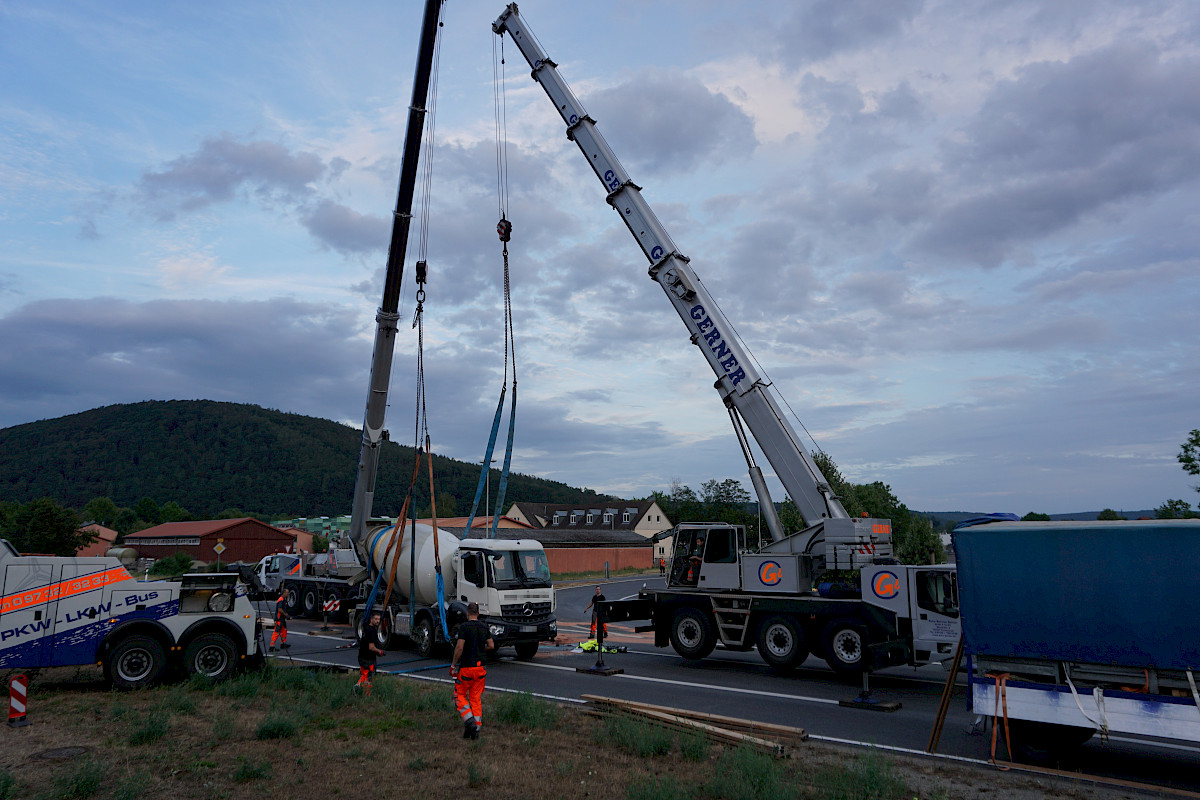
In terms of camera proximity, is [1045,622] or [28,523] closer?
[1045,622]

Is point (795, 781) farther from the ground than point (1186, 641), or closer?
closer

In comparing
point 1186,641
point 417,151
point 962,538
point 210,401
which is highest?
point 210,401

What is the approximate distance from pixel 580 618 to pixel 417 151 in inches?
677

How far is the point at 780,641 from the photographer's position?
14.6 m

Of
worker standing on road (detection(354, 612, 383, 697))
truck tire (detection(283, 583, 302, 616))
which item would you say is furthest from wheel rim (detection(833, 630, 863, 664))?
truck tire (detection(283, 583, 302, 616))

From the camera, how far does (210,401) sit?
164 meters

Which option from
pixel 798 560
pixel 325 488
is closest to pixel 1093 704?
pixel 798 560

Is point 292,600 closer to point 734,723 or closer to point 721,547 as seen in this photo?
point 721,547

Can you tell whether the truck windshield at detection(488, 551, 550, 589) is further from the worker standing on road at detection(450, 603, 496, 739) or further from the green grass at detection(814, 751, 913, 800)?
the green grass at detection(814, 751, 913, 800)

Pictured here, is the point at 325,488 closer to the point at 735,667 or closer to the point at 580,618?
the point at 580,618

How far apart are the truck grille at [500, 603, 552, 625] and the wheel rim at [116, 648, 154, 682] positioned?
6.40 m

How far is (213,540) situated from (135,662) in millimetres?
52896

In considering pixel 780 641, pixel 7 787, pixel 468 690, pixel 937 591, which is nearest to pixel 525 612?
pixel 780 641

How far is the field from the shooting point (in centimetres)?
709
